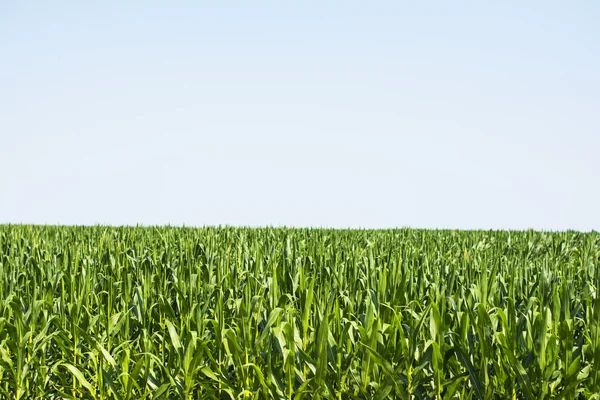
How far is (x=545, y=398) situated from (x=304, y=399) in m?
1.11

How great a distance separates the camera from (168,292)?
4.61 metres

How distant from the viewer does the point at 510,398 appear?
2672mm

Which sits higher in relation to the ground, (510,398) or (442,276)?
(442,276)

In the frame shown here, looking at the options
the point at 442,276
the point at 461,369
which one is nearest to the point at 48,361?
the point at 461,369

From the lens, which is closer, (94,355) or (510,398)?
(510,398)

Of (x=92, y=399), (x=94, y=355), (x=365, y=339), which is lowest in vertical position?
(x=92, y=399)

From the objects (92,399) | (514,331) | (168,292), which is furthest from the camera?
(168,292)

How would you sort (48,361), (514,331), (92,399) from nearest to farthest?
(514,331)
(92,399)
(48,361)

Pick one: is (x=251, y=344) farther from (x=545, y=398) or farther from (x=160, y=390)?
(x=545, y=398)

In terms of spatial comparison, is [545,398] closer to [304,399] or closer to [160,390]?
[304,399]

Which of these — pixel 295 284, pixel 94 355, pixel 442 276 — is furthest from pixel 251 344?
pixel 442 276

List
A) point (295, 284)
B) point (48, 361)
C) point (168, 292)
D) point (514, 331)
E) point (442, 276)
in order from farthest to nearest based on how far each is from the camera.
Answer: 1. point (442, 276)
2. point (168, 292)
3. point (295, 284)
4. point (48, 361)
5. point (514, 331)

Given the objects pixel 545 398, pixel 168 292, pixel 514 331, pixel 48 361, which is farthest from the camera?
pixel 168 292

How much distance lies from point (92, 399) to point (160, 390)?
61 cm
